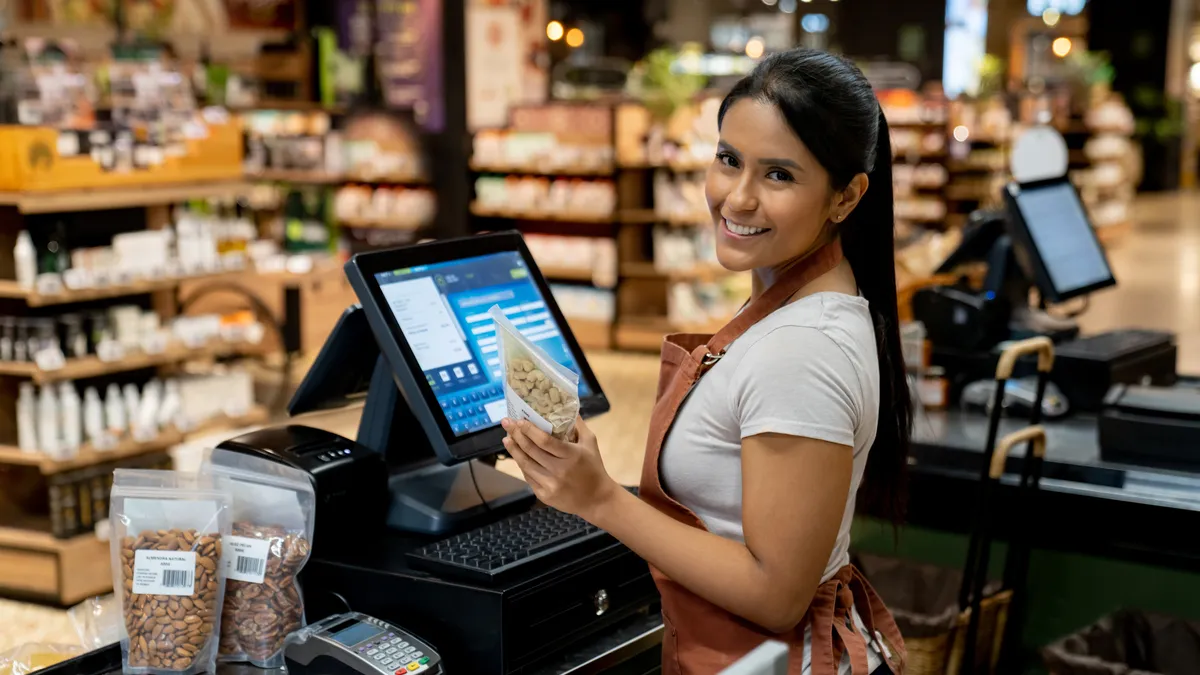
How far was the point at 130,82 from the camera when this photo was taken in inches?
224

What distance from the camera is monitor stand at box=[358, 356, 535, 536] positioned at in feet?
6.38

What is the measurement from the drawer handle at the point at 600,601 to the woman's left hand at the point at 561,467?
1.32 feet

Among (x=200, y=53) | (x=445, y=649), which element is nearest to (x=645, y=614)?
(x=445, y=649)

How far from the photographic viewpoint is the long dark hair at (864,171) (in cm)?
151

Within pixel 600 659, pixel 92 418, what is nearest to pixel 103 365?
pixel 92 418

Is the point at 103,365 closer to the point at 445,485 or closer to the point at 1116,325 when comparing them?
the point at 445,485

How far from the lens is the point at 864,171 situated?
1.57m

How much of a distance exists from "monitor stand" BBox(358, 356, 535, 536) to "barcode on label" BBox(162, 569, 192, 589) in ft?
1.27

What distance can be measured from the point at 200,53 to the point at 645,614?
924 centimetres

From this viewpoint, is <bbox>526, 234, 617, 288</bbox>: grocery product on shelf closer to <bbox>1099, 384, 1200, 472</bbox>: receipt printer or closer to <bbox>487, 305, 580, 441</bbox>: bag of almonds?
<bbox>1099, 384, 1200, 472</bbox>: receipt printer

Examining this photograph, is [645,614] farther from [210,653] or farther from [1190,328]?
[1190,328]

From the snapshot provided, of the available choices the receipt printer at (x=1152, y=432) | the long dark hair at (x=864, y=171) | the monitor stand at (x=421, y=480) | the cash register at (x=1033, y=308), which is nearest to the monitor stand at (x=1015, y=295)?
the cash register at (x=1033, y=308)

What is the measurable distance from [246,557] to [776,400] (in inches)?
29.8

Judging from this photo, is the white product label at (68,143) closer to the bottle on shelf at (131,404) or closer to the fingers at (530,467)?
the bottle on shelf at (131,404)
